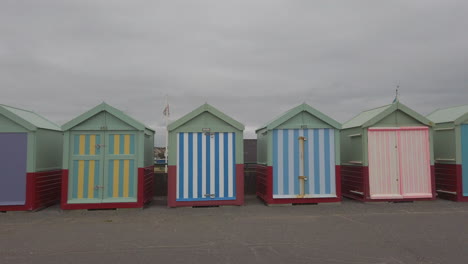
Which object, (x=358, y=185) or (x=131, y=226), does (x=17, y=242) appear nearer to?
(x=131, y=226)

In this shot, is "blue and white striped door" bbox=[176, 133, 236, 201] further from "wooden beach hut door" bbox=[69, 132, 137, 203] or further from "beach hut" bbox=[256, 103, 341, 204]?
"wooden beach hut door" bbox=[69, 132, 137, 203]

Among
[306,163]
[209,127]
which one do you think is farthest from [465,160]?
[209,127]

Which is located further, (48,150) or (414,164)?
(414,164)

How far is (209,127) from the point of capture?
36.5ft

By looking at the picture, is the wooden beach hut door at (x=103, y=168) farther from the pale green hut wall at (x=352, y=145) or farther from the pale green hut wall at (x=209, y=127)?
the pale green hut wall at (x=352, y=145)

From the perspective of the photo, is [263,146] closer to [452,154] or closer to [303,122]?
[303,122]

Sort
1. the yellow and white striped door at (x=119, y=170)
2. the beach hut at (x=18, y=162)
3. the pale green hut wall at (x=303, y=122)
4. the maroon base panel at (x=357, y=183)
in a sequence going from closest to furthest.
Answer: the beach hut at (x=18, y=162)
the yellow and white striped door at (x=119, y=170)
the pale green hut wall at (x=303, y=122)
the maroon base panel at (x=357, y=183)

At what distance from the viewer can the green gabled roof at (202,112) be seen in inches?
433

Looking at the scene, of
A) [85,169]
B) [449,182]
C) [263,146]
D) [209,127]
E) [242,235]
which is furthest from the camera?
[263,146]

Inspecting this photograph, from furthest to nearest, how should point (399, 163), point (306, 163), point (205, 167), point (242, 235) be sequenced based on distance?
point (399, 163), point (306, 163), point (205, 167), point (242, 235)

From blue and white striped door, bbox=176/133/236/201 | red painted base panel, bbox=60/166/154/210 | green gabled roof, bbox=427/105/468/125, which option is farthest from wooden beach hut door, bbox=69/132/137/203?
green gabled roof, bbox=427/105/468/125

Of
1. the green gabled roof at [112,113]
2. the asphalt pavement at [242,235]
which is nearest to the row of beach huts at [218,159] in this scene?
the green gabled roof at [112,113]

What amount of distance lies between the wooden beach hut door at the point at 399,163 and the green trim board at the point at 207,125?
4.38 m

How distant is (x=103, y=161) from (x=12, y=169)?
259 centimetres
